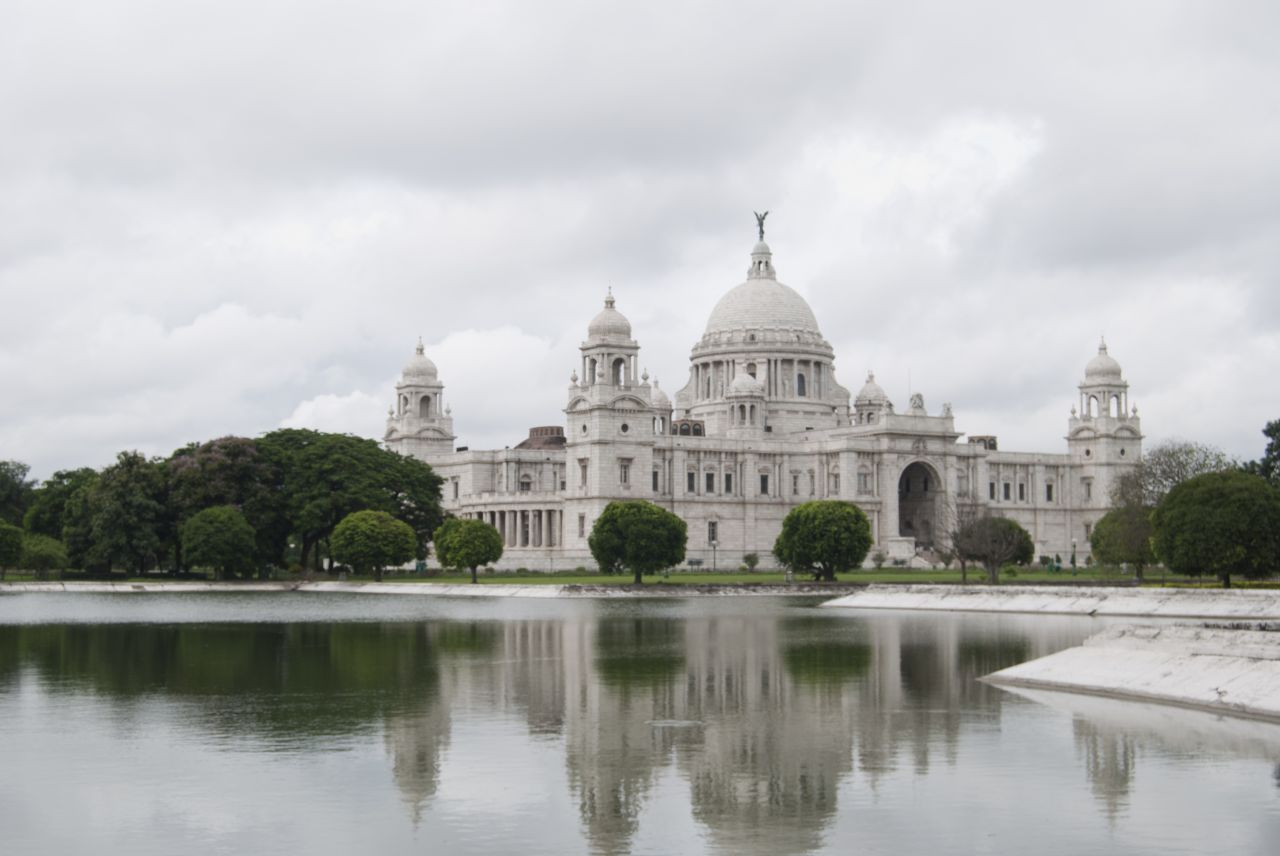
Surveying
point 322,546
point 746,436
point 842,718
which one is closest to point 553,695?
point 842,718

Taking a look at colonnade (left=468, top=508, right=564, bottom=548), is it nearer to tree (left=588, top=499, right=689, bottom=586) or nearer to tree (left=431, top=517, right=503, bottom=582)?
tree (left=431, top=517, right=503, bottom=582)

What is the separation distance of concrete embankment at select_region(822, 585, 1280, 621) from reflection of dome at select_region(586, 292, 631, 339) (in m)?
48.7

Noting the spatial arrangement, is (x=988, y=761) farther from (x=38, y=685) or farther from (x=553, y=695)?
(x=38, y=685)

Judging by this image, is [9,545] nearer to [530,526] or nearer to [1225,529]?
[530,526]

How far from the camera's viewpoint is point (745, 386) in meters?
134

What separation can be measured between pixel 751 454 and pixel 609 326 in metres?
15.3

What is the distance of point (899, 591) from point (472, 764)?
51.2m

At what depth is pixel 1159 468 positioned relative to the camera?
93.6 metres

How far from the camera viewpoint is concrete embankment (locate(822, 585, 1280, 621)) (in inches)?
2076

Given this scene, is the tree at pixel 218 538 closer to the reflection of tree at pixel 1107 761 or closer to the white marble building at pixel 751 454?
the white marble building at pixel 751 454

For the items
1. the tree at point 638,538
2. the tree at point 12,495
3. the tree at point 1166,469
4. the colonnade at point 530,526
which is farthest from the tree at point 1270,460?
the tree at point 12,495

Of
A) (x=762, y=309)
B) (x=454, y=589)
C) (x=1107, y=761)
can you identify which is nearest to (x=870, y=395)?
(x=762, y=309)

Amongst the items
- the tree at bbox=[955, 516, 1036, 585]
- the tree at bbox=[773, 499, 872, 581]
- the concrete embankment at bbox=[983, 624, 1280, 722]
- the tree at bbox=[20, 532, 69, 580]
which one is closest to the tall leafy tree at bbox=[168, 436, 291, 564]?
the tree at bbox=[20, 532, 69, 580]

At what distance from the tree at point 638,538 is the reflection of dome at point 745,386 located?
39.5 meters
